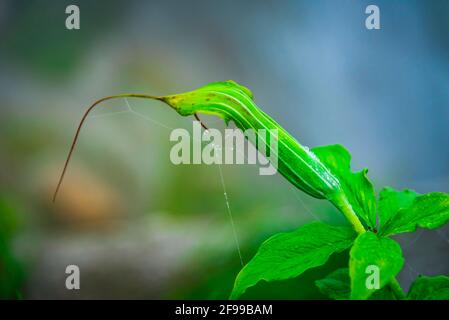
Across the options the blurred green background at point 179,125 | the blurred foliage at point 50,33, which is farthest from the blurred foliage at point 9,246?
the blurred foliage at point 50,33

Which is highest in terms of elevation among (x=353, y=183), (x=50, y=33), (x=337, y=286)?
(x=50, y=33)

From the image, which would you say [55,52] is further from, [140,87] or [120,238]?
[120,238]

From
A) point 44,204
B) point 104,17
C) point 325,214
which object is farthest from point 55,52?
point 325,214

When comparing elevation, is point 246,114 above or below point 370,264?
above

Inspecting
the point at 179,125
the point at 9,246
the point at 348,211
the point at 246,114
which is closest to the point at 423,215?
the point at 348,211

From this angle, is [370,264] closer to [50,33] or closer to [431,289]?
[431,289]

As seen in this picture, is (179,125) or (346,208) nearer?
(346,208)
